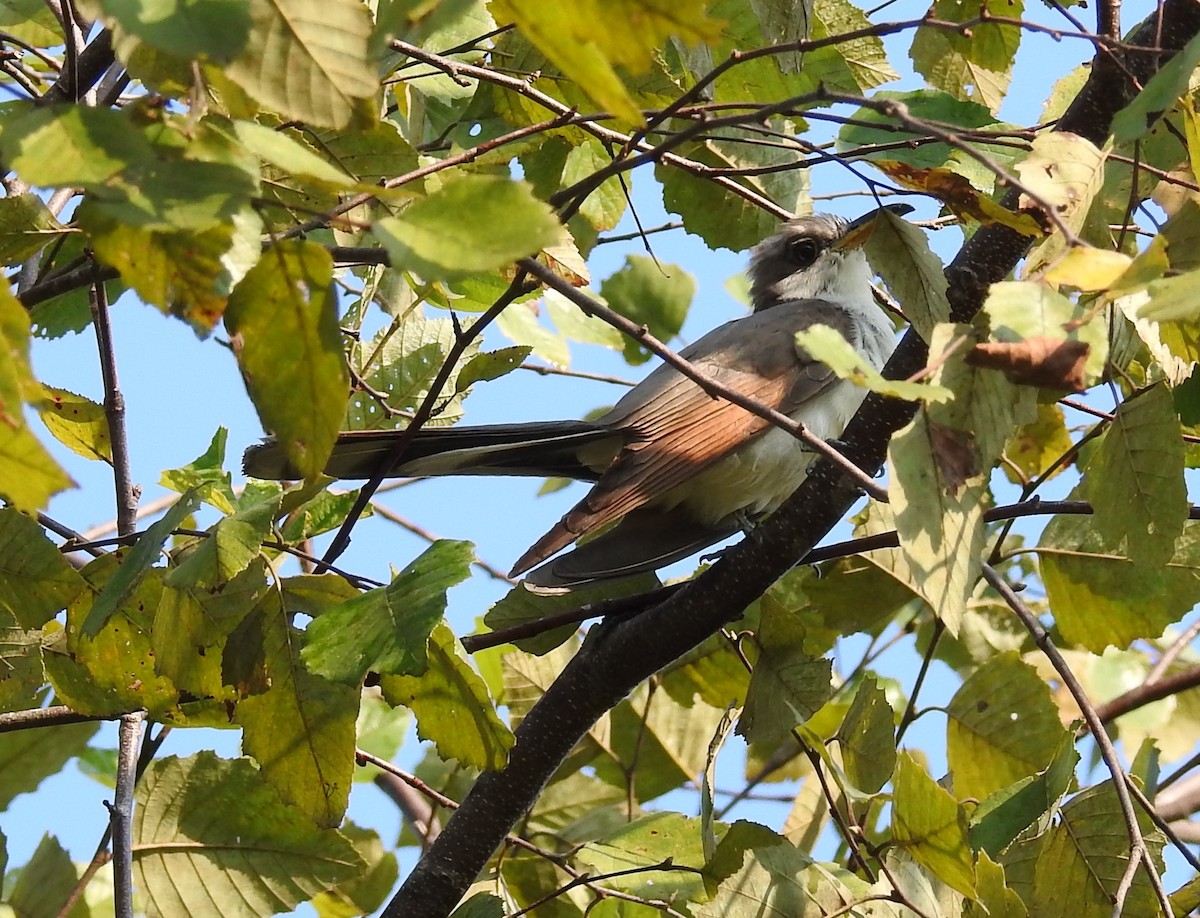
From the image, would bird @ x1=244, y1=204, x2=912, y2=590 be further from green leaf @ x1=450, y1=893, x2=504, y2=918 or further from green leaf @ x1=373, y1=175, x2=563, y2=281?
green leaf @ x1=373, y1=175, x2=563, y2=281

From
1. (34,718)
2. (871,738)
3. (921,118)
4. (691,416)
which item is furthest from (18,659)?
(691,416)

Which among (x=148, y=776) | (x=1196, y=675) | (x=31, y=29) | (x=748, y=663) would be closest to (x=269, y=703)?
(x=148, y=776)

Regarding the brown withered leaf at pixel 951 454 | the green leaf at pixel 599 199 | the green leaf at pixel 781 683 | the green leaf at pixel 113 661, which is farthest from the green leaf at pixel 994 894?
the green leaf at pixel 599 199

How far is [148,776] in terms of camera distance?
2475 millimetres

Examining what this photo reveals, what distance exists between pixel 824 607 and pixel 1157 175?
1.55 metres

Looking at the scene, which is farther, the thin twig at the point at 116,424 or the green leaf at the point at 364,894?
the green leaf at the point at 364,894

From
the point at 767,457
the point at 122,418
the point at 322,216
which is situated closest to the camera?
the point at 322,216

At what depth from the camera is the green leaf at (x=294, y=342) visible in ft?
4.42

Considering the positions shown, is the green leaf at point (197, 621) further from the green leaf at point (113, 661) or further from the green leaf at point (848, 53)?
the green leaf at point (848, 53)

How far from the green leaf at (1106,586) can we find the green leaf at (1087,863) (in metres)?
0.59

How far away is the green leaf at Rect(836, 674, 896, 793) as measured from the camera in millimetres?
2502

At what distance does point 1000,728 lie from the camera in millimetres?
2846

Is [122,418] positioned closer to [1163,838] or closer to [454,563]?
[454,563]

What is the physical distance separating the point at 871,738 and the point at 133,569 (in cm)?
143
